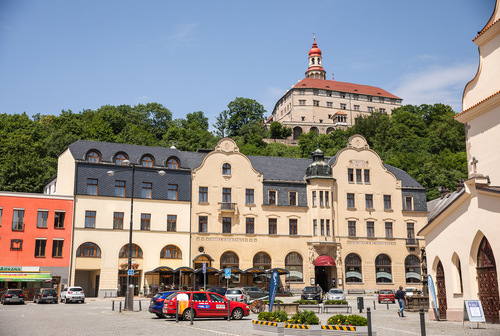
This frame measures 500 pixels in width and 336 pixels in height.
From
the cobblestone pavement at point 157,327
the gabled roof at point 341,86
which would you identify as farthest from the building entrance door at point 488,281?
the gabled roof at point 341,86

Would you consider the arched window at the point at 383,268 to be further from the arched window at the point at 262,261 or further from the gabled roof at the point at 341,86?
the gabled roof at the point at 341,86

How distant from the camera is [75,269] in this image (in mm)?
54156

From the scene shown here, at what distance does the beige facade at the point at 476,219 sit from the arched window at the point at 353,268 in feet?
108

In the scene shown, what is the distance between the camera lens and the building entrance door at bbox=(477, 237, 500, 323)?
23906mm

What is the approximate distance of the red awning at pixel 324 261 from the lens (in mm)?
59719

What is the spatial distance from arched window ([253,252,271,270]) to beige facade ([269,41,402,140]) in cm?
8597

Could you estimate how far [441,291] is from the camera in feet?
92.1

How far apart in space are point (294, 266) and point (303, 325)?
4246cm

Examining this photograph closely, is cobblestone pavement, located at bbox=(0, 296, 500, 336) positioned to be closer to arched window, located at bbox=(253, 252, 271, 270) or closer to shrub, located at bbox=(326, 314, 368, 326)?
shrub, located at bbox=(326, 314, 368, 326)

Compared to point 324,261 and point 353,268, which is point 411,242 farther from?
point 324,261

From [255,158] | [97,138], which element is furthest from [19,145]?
[255,158]

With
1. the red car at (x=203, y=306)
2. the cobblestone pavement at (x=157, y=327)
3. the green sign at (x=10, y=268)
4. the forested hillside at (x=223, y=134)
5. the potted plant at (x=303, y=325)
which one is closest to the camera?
the potted plant at (x=303, y=325)

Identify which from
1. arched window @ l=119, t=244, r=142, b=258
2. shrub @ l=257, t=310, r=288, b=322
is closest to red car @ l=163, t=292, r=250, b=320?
shrub @ l=257, t=310, r=288, b=322

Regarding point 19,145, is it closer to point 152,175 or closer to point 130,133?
point 130,133
